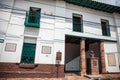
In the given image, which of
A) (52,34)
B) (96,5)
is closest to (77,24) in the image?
(96,5)

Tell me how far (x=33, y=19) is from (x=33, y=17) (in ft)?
0.67

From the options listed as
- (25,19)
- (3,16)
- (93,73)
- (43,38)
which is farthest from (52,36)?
(93,73)

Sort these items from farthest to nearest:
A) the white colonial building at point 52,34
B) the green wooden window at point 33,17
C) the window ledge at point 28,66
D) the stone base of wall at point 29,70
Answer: the green wooden window at point 33,17 < the white colonial building at point 52,34 < the window ledge at point 28,66 < the stone base of wall at point 29,70

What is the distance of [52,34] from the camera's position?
11.0 meters

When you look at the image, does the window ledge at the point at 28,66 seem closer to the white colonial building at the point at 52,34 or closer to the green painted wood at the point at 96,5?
the white colonial building at the point at 52,34

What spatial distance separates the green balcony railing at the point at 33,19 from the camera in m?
10.5

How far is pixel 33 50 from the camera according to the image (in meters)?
10.3

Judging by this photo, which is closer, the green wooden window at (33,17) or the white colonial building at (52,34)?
the white colonial building at (52,34)

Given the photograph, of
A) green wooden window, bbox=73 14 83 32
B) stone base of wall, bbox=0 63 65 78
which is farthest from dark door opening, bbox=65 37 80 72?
stone base of wall, bbox=0 63 65 78

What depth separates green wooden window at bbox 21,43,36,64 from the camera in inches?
390

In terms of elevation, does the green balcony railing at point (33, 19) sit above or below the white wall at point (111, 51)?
above

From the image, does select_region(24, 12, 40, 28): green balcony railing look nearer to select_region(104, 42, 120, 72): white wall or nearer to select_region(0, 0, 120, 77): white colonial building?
select_region(0, 0, 120, 77): white colonial building

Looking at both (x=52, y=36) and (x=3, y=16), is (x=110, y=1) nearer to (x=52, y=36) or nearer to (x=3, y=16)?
(x=52, y=36)

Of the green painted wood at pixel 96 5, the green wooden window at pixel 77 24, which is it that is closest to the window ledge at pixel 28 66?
the green wooden window at pixel 77 24
